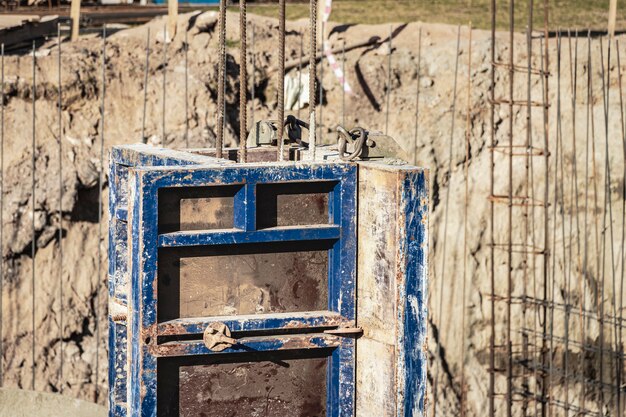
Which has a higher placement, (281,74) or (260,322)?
(281,74)

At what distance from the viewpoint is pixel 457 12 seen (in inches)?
680

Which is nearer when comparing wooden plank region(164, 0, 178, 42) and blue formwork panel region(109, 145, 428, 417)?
blue formwork panel region(109, 145, 428, 417)

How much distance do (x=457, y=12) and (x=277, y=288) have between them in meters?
12.0

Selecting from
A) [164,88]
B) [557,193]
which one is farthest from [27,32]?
[557,193]

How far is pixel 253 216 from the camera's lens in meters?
5.75

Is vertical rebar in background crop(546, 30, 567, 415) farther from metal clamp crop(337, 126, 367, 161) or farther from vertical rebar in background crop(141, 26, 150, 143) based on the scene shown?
metal clamp crop(337, 126, 367, 161)

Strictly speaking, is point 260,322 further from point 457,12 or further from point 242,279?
point 457,12

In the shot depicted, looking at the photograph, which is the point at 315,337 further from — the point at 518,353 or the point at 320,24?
the point at 320,24

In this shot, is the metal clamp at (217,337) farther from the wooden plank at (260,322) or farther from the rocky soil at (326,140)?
the rocky soil at (326,140)

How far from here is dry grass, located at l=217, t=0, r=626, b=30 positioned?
16.6 meters

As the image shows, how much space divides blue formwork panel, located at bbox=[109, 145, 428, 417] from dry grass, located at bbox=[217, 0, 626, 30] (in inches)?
422

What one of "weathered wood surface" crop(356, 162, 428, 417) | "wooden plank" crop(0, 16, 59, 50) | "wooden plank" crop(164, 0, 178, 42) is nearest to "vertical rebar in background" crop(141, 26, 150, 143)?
"wooden plank" crop(164, 0, 178, 42)

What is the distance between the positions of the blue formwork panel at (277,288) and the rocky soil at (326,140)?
5.27 m

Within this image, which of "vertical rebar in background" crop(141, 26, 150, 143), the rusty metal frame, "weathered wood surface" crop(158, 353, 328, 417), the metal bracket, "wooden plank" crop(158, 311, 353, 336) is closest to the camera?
the rusty metal frame
